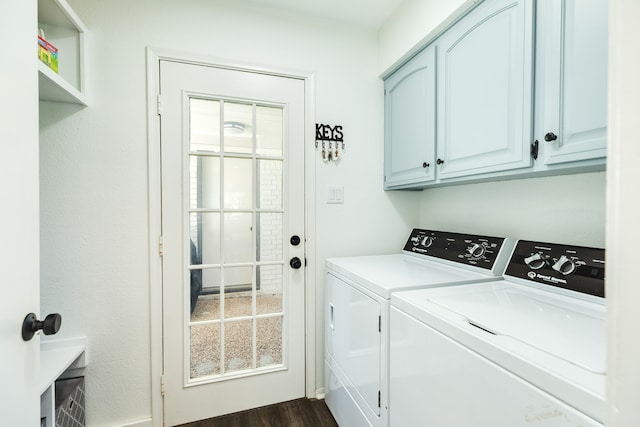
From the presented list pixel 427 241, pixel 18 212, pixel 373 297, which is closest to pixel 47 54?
pixel 18 212

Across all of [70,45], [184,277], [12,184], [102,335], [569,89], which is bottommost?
[102,335]

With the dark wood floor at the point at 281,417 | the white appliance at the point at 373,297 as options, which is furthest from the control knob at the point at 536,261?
the dark wood floor at the point at 281,417

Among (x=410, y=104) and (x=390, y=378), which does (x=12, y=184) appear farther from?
(x=410, y=104)

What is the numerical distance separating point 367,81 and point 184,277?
5.88 ft

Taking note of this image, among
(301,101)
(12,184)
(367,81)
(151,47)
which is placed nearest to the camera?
(12,184)

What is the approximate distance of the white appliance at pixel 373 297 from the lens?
124cm

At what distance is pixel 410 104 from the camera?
69.9 inches

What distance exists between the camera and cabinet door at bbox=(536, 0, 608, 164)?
2.89ft

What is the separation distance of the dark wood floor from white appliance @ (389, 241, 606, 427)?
79 centimetres

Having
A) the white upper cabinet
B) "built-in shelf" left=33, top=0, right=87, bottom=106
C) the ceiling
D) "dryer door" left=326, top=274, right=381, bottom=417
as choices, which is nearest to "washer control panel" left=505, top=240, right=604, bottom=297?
the white upper cabinet

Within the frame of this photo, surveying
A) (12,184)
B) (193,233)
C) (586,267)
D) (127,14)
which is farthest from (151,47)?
(586,267)

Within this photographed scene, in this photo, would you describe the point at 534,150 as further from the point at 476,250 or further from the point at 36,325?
the point at 36,325

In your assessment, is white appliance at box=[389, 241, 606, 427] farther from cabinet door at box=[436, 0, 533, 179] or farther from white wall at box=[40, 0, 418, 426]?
white wall at box=[40, 0, 418, 426]

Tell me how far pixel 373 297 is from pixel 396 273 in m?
0.24
